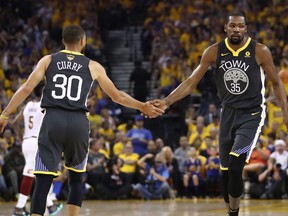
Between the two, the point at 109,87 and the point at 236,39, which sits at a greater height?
→ the point at 236,39

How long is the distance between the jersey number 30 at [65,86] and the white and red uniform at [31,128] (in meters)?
3.94

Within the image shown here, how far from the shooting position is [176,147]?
797 inches

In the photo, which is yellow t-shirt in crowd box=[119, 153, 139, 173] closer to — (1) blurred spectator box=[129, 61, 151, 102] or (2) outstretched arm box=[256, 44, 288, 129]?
(1) blurred spectator box=[129, 61, 151, 102]

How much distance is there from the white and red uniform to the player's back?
388cm

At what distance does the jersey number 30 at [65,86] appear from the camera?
842 cm

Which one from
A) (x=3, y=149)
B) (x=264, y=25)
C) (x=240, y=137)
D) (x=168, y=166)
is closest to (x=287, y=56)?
(x=264, y=25)

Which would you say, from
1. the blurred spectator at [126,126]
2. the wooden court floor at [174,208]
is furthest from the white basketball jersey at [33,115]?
the blurred spectator at [126,126]

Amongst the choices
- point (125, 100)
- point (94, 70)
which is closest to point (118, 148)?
point (125, 100)

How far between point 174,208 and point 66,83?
667 cm

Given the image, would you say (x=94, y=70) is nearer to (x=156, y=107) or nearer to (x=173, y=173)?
(x=156, y=107)

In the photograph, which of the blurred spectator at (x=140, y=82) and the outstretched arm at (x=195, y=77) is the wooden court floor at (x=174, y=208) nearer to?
the outstretched arm at (x=195, y=77)

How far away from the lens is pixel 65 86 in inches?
332

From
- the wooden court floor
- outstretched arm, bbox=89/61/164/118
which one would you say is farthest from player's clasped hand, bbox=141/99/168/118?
the wooden court floor

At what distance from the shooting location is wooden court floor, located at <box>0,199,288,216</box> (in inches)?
522
